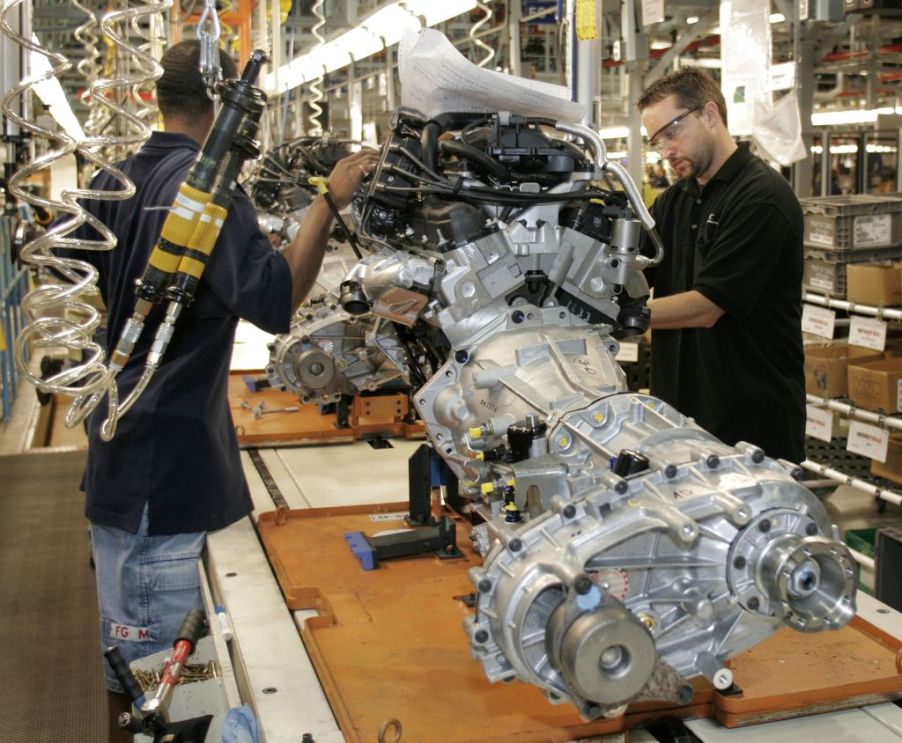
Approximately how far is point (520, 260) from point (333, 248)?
2122 millimetres

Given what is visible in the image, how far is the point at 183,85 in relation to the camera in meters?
2.71

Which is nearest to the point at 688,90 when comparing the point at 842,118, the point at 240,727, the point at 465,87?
the point at 465,87

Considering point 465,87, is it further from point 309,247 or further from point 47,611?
point 47,611

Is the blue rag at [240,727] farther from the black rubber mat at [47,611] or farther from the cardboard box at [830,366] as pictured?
the cardboard box at [830,366]

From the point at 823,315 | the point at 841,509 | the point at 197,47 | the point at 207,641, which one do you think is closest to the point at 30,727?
the point at 207,641

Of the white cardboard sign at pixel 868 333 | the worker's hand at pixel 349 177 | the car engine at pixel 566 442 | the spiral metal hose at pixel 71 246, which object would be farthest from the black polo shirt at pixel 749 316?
the white cardboard sign at pixel 868 333

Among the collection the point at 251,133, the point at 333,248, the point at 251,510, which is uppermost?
the point at 251,133

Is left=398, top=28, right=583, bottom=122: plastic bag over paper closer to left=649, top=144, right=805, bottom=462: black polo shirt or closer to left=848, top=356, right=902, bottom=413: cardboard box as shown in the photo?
left=649, top=144, right=805, bottom=462: black polo shirt

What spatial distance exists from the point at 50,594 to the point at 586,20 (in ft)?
11.1

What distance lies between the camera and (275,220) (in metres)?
4.66

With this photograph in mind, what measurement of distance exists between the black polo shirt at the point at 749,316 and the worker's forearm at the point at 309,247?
1071 mm

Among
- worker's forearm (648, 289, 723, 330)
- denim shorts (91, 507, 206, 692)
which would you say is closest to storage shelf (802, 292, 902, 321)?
worker's forearm (648, 289, 723, 330)

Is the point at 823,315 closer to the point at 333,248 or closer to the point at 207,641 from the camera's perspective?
the point at 333,248

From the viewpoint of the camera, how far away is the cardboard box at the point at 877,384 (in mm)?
4852
